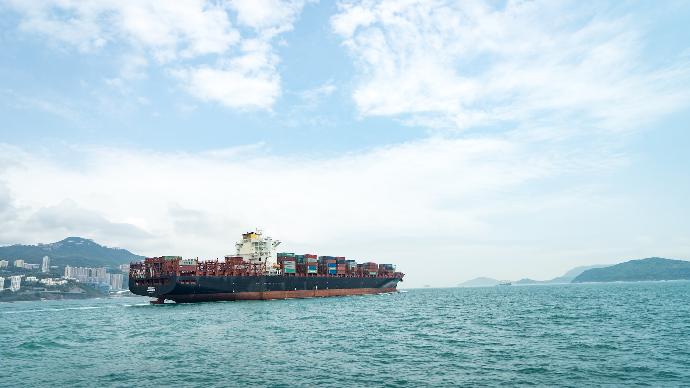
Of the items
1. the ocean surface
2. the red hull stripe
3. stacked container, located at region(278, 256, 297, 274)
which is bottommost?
the red hull stripe

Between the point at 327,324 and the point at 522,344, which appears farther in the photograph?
the point at 327,324

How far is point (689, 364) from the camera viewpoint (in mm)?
27891

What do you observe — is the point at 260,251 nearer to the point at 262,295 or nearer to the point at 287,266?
the point at 287,266

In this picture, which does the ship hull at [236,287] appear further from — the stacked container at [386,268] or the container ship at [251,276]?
the stacked container at [386,268]

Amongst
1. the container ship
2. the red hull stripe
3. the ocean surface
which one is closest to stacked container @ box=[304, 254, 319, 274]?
the container ship

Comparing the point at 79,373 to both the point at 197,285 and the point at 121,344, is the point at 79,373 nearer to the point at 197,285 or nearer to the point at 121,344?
the point at 121,344

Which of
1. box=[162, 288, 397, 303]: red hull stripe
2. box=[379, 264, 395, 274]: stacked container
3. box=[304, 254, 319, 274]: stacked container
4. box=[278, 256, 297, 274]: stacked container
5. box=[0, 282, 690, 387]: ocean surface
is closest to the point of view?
box=[0, 282, 690, 387]: ocean surface

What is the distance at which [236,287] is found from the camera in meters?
94.9

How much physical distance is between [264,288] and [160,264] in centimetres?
2312

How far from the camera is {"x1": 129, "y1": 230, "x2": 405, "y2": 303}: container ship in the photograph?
8888 cm

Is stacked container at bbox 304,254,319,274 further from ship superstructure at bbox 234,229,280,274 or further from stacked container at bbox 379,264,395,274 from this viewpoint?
stacked container at bbox 379,264,395,274

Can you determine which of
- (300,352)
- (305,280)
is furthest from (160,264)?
(300,352)

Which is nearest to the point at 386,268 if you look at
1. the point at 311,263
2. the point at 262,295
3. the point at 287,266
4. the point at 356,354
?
the point at 311,263

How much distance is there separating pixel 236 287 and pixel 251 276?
4347 millimetres
